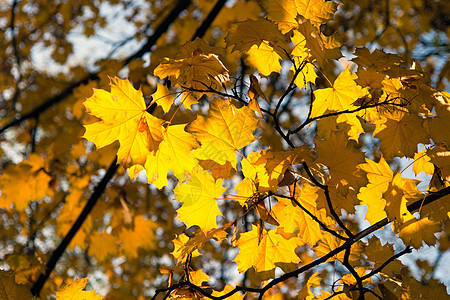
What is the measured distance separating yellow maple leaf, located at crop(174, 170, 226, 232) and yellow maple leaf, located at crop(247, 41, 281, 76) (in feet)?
1.44

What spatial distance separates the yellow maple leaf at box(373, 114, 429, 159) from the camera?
46.4 inches

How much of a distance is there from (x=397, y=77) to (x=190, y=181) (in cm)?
73

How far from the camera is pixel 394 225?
1188mm

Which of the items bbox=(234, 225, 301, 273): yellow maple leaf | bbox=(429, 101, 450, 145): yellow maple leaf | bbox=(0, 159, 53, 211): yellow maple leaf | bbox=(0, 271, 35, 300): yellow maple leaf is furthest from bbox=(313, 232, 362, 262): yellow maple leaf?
bbox=(0, 159, 53, 211): yellow maple leaf

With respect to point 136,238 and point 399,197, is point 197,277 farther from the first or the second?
point 136,238

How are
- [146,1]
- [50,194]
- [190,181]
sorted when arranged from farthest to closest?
[146,1]
[50,194]
[190,181]

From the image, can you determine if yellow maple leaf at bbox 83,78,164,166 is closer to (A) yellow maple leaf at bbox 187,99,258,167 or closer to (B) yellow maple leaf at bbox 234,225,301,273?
(A) yellow maple leaf at bbox 187,99,258,167

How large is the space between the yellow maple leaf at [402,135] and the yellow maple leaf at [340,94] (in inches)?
6.5

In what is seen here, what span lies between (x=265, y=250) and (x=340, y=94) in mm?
636

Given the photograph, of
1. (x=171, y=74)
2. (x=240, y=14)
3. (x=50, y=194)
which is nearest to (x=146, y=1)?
(x=240, y=14)

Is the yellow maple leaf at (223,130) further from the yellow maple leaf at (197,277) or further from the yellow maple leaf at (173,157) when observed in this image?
the yellow maple leaf at (197,277)

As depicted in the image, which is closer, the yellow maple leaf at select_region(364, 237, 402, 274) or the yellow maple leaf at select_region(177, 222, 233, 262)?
the yellow maple leaf at select_region(177, 222, 233, 262)

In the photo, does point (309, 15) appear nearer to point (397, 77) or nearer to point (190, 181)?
point (397, 77)

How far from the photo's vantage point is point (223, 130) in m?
1.14
